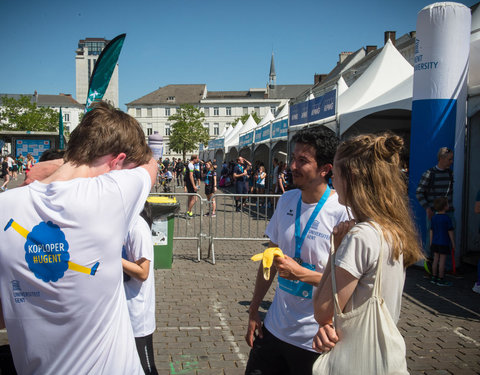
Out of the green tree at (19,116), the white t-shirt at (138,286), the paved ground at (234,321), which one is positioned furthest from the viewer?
the green tree at (19,116)

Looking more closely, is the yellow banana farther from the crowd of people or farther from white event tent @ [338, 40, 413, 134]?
white event tent @ [338, 40, 413, 134]

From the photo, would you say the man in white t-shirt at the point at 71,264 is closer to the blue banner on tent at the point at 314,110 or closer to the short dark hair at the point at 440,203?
the short dark hair at the point at 440,203

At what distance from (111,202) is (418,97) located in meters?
7.14

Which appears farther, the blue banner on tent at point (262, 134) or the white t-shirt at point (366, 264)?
the blue banner on tent at point (262, 134)

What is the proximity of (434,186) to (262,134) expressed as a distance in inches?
512

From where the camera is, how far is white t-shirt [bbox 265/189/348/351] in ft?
7.21

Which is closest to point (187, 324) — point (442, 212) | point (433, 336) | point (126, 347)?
point (433, 336)

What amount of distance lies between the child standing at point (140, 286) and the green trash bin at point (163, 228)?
4413 mm

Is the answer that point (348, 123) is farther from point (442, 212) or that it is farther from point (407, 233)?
point (407, 233)

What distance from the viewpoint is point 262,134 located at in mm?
19234

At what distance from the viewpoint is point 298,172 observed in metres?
2.47

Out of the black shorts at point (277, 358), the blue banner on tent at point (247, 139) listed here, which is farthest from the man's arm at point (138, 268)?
the blue banner on tent at point (247, 139)

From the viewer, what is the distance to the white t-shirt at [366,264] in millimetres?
1521

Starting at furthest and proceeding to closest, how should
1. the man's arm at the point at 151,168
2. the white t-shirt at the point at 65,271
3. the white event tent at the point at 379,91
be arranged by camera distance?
the white event tent at the point at 379,91 → the man's arm at the point at 151,168 → the white t-shirt at the point at 65,271
